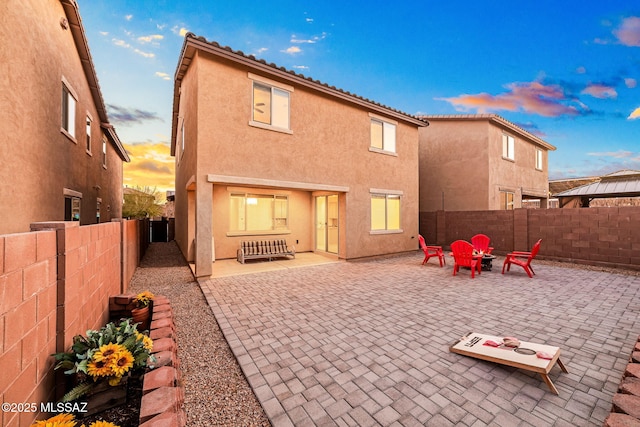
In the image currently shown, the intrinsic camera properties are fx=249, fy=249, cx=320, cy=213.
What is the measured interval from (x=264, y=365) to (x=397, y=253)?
10.1 metres

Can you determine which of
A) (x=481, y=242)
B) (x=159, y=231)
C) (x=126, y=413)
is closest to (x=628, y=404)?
(x=126, y=413)

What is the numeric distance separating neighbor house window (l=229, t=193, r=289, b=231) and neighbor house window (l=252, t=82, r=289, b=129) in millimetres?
3598

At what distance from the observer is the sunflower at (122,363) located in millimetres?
2332

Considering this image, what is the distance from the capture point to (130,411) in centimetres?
241

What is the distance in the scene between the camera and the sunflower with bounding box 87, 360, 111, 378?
2225 mm

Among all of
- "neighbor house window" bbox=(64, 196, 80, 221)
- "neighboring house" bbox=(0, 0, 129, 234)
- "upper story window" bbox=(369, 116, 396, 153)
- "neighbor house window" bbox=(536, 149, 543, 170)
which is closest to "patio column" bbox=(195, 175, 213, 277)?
"neighboring house" bbox=(0, 0, 129, 234)

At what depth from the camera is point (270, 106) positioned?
8.85 metres

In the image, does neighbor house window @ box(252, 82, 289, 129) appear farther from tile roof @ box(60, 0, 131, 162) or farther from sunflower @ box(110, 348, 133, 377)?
sunflower @ box(110, 348, 133, 377)

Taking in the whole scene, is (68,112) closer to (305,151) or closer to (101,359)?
(305,151)

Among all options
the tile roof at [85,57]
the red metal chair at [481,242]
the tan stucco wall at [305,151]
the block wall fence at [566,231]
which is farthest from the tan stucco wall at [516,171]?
the tile roof at [85,57]

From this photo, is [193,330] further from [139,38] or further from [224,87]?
[139,38]

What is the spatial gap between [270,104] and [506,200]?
15.8 m

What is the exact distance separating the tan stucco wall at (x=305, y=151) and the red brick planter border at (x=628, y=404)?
828 cm

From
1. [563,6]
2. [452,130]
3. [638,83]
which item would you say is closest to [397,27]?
[452,130]
